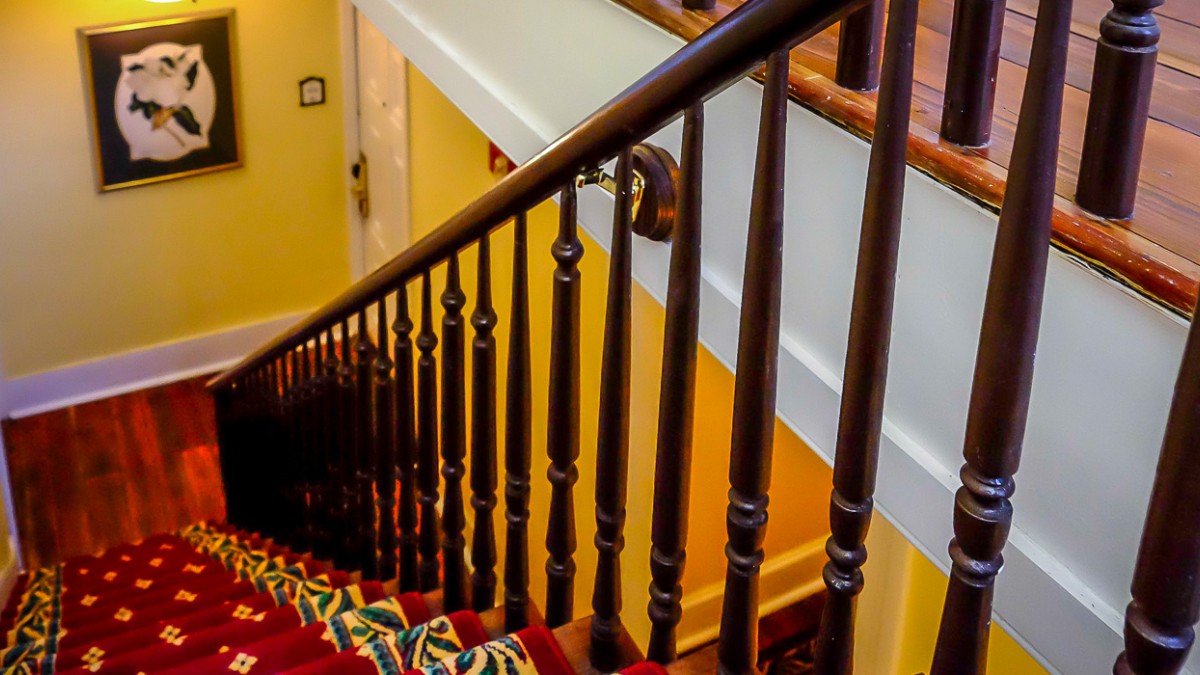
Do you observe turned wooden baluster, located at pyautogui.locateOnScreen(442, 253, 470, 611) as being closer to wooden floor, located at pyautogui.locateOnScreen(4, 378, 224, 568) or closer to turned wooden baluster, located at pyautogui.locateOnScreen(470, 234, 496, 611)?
turned wooden baluster, located at pyautogui.locateOnScreen(470, 234, 496, 611)

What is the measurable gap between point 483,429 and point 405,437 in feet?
1.68

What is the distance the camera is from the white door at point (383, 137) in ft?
17.0

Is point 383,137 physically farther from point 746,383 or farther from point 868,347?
point 868,347

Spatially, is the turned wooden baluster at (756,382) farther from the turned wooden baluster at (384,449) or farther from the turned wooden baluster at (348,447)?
the turned wooden baluster at (348,447)

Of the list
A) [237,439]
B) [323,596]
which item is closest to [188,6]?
[237,439]


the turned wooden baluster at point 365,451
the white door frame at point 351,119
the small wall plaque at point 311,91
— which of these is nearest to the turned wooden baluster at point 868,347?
the turned wooden baluster at point 365,451

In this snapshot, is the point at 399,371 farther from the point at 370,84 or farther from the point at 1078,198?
the point at 370,84

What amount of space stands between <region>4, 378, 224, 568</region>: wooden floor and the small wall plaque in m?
1.56

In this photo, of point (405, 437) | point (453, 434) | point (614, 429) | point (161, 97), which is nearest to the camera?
point (614, 429)

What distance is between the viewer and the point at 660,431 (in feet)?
4.30

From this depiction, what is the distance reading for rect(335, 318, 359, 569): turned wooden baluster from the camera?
271cm

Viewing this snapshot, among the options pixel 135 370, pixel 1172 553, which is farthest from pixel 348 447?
pixel 135 370

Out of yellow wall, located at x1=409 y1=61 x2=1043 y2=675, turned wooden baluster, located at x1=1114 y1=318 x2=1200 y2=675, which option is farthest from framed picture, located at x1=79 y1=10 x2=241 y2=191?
turned wooden baluster, located at x1=1114 y1=318 x2=1200 y2=675

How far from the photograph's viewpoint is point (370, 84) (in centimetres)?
556
